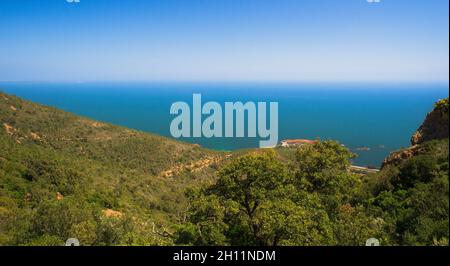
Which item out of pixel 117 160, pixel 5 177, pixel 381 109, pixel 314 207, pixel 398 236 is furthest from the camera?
pixel 381 109

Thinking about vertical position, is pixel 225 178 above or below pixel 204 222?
above

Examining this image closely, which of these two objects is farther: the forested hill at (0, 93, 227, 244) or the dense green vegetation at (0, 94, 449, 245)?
the forested hill at (0, 93, 227, 244)

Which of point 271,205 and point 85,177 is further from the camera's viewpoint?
point 85,177

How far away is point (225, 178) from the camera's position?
10320 mm

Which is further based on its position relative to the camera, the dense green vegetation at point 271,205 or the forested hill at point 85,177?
the forested hill at point 85,177

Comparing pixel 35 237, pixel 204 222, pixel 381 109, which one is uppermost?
pixel 381 109

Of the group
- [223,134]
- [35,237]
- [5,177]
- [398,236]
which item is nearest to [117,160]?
[5,177]

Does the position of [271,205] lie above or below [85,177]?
above

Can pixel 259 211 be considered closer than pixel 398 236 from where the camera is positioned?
No

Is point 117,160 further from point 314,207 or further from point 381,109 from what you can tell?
point 381,109

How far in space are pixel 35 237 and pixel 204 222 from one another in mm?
5056

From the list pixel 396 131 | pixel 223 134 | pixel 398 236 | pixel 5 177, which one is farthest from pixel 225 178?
pixel 223 134

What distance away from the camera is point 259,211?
9375 mm
